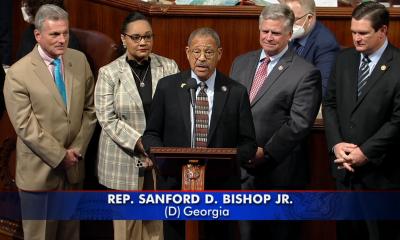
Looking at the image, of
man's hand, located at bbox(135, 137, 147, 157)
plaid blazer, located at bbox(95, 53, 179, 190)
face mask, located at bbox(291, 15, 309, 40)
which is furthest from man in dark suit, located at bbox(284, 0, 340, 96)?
man's hand, located at bbox(135, 137, 147, 157)

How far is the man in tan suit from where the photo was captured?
584 cm

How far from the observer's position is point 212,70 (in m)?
5.52

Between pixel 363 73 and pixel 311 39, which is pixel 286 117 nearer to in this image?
pixel 363 73

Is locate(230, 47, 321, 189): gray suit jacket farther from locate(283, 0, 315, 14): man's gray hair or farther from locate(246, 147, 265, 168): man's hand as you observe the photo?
locate(283, 0, 315, 14): man's gray hair

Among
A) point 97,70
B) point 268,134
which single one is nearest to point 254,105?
point 268,134

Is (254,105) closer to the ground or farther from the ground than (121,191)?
farther from the ground

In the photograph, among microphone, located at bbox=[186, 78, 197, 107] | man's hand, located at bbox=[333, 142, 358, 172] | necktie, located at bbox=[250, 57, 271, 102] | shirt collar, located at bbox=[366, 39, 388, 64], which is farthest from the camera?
necktie, located at bbox=[250, 57, 271, 102]

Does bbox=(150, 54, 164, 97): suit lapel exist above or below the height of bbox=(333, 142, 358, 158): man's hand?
above

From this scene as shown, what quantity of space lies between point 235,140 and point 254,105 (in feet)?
1.03

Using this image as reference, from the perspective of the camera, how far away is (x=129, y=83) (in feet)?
19.6

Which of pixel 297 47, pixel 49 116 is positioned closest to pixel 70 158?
pixel 49 116

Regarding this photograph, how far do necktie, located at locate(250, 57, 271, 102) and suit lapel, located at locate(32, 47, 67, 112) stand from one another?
3.15 feet

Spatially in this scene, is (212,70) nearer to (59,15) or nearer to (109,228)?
(59,15)

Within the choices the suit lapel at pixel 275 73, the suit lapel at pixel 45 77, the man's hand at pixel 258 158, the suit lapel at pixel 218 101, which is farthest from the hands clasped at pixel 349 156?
the suit lapel at pixel 45 77
